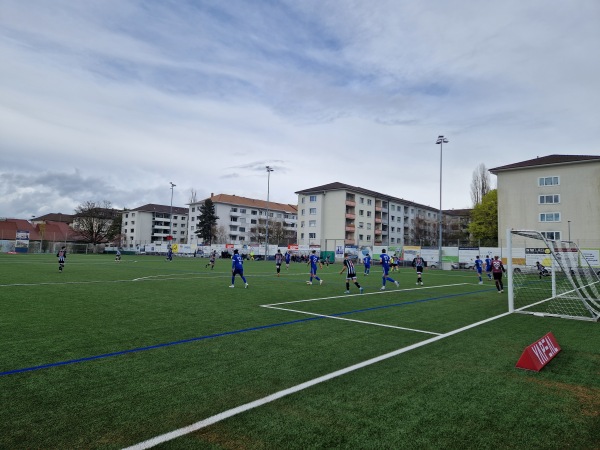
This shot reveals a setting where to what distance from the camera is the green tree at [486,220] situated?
60688 mm

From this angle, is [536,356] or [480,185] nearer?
[536,356]

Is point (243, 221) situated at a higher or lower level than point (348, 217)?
higher

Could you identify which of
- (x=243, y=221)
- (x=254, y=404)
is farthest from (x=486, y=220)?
(x=254, y=404)

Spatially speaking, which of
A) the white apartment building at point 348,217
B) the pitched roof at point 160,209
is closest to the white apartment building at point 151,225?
the pitched roof at point 160,209

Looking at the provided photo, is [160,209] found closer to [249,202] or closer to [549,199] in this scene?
[249,202]

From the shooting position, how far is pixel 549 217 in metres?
46.1

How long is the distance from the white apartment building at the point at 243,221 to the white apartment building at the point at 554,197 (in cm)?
5404

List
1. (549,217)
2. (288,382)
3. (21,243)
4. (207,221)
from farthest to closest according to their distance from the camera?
(207,221), (21,243), (549,217), (288,382)

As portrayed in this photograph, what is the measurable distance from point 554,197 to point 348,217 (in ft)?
113

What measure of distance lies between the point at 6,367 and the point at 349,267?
12.7 m

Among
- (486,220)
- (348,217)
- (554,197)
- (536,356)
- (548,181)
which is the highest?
(548,181)

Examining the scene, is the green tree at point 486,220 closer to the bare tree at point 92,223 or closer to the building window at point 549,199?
the building window at point 549,199

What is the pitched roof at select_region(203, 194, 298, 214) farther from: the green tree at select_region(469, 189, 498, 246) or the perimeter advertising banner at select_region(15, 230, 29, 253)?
the green tree at select_region(469, 189, 498, 246)

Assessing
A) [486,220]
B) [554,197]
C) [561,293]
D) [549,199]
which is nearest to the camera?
[561,293]
